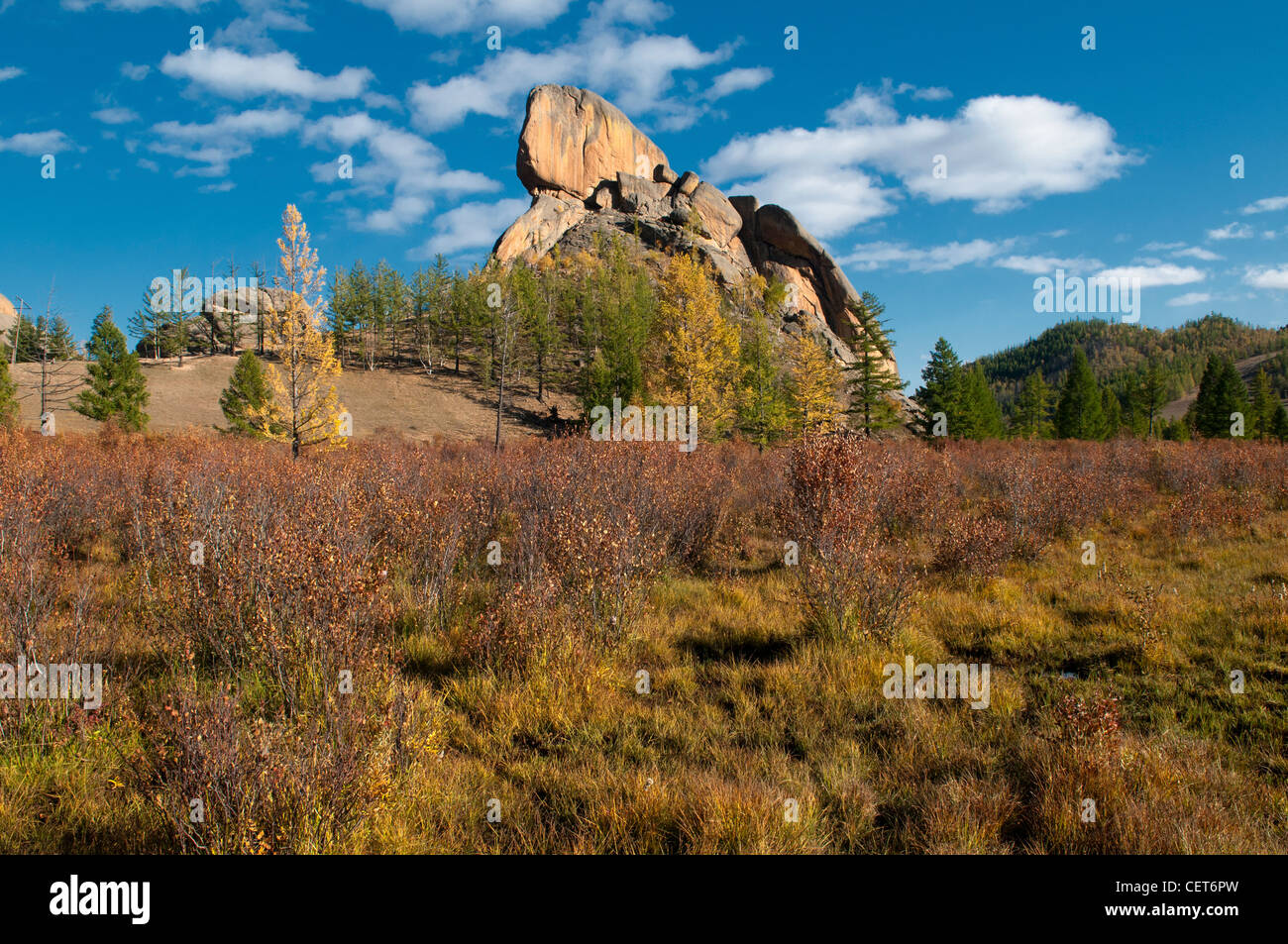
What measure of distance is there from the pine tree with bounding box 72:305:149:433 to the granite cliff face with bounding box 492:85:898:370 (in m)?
58.8

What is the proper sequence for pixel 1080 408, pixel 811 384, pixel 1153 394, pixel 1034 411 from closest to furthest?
1. pixel 811 384
2. pixel 1080 408
3. pixel 1153 394
4. pixel 1034 411

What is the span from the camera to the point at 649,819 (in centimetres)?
290

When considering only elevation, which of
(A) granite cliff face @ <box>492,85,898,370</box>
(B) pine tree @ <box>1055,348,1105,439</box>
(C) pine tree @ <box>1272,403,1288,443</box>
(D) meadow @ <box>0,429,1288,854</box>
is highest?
(A) granite cliff face @ <box>492,85,898,370</box>

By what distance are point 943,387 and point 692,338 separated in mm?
21512

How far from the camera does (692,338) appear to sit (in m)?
22.1

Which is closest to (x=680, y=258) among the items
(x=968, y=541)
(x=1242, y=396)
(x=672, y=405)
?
(x=672, y=405)

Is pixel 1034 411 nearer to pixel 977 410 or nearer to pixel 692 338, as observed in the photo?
pixel 977 410

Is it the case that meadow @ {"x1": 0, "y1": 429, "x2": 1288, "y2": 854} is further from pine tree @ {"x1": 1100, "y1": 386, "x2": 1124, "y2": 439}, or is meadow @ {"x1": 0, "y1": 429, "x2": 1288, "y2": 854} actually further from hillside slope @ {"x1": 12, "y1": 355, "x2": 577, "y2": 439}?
pine tree @ {"x1": 1100, "y1": 386, "x2": 1124, "y2": 439}

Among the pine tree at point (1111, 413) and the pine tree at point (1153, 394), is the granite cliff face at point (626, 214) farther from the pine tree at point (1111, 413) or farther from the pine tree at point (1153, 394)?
the pine tree at point (1153, 394)

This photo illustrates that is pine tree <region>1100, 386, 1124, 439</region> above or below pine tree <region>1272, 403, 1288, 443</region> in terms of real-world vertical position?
above

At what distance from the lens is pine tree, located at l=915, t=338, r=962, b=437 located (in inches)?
1374

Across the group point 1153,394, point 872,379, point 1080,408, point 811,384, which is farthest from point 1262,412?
point 811,384

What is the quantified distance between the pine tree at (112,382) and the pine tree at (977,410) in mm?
50613

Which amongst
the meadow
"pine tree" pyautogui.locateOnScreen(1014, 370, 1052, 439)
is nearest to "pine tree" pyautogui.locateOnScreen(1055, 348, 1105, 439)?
"pine tree" pyautogui.locateOnScreen(1014, 370, 1052, 439)
